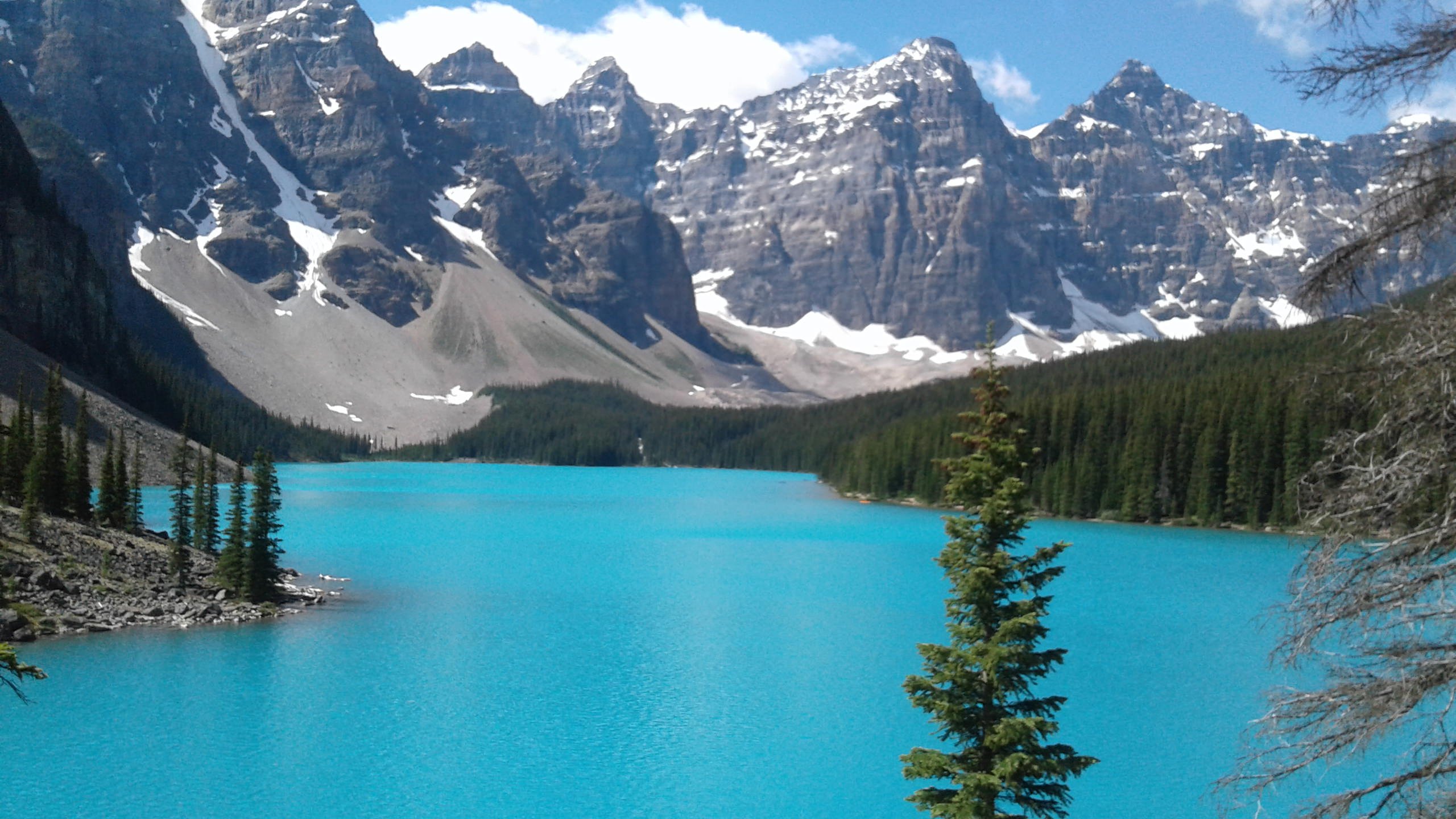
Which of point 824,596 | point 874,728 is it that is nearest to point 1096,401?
point 824,596

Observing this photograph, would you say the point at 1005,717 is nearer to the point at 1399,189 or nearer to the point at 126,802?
the point at 1399,189

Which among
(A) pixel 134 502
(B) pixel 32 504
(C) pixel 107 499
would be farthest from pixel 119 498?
(B) pixel 32 504

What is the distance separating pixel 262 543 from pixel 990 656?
123ft

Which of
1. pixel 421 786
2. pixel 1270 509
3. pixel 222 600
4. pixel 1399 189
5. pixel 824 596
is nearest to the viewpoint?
pixel 1399 189

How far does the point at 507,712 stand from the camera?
112 ft

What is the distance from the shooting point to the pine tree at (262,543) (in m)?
46.8

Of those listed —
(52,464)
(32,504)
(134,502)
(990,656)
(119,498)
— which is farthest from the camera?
(134,502)

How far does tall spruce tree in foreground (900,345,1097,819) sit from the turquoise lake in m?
9.59

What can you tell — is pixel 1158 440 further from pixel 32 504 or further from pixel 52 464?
pixel 32 504

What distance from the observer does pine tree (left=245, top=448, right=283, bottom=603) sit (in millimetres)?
46781

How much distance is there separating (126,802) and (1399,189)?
26.6 meters

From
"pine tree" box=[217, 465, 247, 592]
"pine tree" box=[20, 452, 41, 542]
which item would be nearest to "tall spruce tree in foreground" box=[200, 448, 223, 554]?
"pine tree" box=[217, 465, 247, 592]

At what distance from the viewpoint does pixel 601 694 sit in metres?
36.4

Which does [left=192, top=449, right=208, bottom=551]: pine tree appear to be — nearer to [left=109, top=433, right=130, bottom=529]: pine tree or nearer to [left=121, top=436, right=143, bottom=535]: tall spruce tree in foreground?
[left=121, top=436, right=143, bottom=535]: tall spruce tree in foreground
